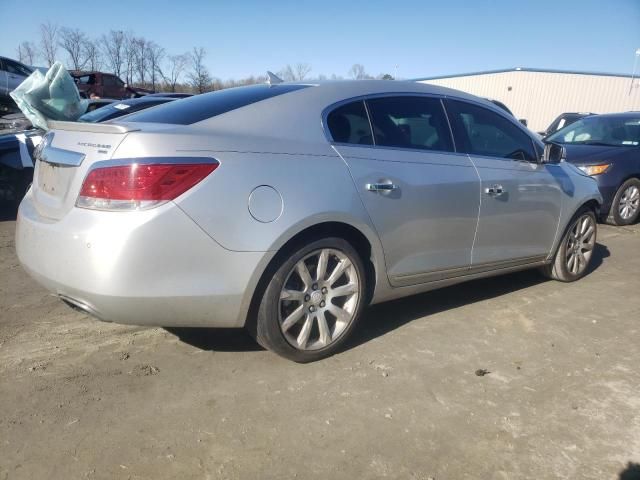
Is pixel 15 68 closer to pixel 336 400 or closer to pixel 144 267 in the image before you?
pixel 144 267

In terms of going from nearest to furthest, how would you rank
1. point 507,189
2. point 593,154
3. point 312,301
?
1. point 312,301
2. point 507,189
3. point 593,154

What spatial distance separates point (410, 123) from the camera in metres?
3.49

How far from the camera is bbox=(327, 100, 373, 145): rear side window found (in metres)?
3.08

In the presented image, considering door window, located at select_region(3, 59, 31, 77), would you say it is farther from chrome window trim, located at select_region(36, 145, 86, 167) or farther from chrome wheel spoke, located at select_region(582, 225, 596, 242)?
chrome wheel spoke, located at select_region(582, 225, 596, 242)

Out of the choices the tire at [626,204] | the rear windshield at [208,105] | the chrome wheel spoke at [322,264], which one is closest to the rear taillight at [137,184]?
the rear windshield at [208,105]

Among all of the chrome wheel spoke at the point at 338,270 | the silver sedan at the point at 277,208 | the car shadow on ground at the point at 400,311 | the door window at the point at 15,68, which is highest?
the door window at the point at 15,68

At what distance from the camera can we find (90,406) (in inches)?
103

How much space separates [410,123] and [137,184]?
6.15 feet

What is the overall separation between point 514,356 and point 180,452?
2.06 meters

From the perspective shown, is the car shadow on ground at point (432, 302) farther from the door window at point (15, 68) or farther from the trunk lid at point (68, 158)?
the door window at point (15, 68)

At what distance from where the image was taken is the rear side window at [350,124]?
308cm

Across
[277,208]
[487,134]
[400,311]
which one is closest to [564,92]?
[487,134]

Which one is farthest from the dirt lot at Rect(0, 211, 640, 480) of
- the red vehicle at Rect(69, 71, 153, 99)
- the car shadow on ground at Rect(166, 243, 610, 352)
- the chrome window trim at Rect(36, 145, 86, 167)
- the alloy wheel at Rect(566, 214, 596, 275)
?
the red vehicle at Rect(69, 71, 153, 99)

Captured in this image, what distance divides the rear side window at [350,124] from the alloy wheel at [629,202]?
5824 millimetres
